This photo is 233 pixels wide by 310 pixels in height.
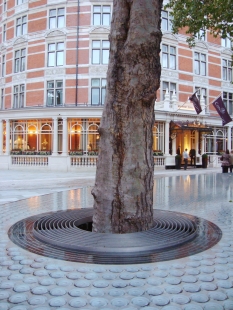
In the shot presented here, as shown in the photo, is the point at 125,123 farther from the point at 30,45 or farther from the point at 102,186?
the point at 30,45

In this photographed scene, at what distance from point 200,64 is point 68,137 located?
14.8m

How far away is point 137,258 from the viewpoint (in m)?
4.05

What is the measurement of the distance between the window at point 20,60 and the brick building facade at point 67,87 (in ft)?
0.29

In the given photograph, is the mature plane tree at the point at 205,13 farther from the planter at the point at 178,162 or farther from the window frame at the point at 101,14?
the planter at the point at 178,162

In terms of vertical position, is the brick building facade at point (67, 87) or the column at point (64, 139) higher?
the brick building facade at point (67, 87)

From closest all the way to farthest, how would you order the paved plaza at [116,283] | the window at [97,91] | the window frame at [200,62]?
the paved plaza at [116,283], the window at [97,91], the window frame at [200,62]

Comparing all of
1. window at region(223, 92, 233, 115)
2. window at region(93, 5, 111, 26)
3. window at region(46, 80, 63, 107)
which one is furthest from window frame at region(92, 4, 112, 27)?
window at region(223, 92, 233, 115)

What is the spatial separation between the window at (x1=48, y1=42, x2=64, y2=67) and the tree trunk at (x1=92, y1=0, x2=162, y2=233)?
854 inches

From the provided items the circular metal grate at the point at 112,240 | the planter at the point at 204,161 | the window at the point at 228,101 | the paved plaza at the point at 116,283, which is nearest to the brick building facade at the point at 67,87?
the planter at the point at 204,161

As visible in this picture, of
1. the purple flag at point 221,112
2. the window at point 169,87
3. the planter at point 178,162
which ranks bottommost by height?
the planter at point 178,162

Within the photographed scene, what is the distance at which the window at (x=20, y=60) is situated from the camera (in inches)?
1072

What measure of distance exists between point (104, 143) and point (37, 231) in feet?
6.18

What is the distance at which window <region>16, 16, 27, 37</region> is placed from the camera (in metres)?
27.3

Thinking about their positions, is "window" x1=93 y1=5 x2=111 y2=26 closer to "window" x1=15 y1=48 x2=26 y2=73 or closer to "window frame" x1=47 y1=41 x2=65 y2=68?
"window frame" x1=47 y1=41 x2=65 y2=68
